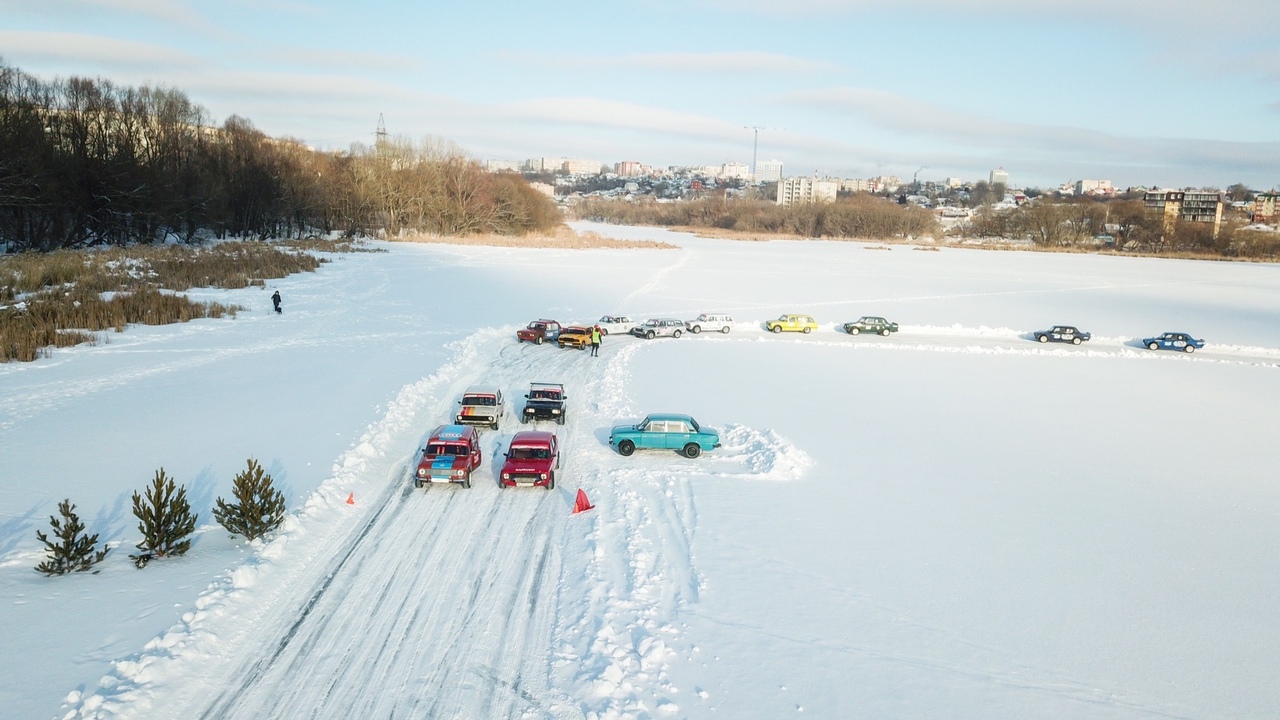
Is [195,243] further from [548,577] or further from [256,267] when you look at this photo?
[548,577]

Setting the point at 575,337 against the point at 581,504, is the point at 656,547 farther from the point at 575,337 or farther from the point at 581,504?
the point at 575,337

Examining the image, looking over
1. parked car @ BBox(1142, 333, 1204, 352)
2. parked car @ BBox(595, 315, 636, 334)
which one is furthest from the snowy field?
parked car @ BBox(1142, 333, 1204, 352)

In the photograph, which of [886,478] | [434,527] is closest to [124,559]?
[434,527]

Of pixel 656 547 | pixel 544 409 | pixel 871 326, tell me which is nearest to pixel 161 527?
pixel 656 547

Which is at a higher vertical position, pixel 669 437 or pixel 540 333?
pixel 540 333

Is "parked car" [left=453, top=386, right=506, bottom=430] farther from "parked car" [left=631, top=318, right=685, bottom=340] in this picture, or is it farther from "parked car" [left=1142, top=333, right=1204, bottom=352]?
"parked car" [left=1142, top=333, right=1204, bottom=352]

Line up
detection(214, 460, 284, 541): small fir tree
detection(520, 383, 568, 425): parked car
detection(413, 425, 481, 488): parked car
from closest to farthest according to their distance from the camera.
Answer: detection(214, 460, 284, 541): small fir tree, detection(413, 425, 481, 488): parked car, detection(520, 383, 568, 425): parked car
